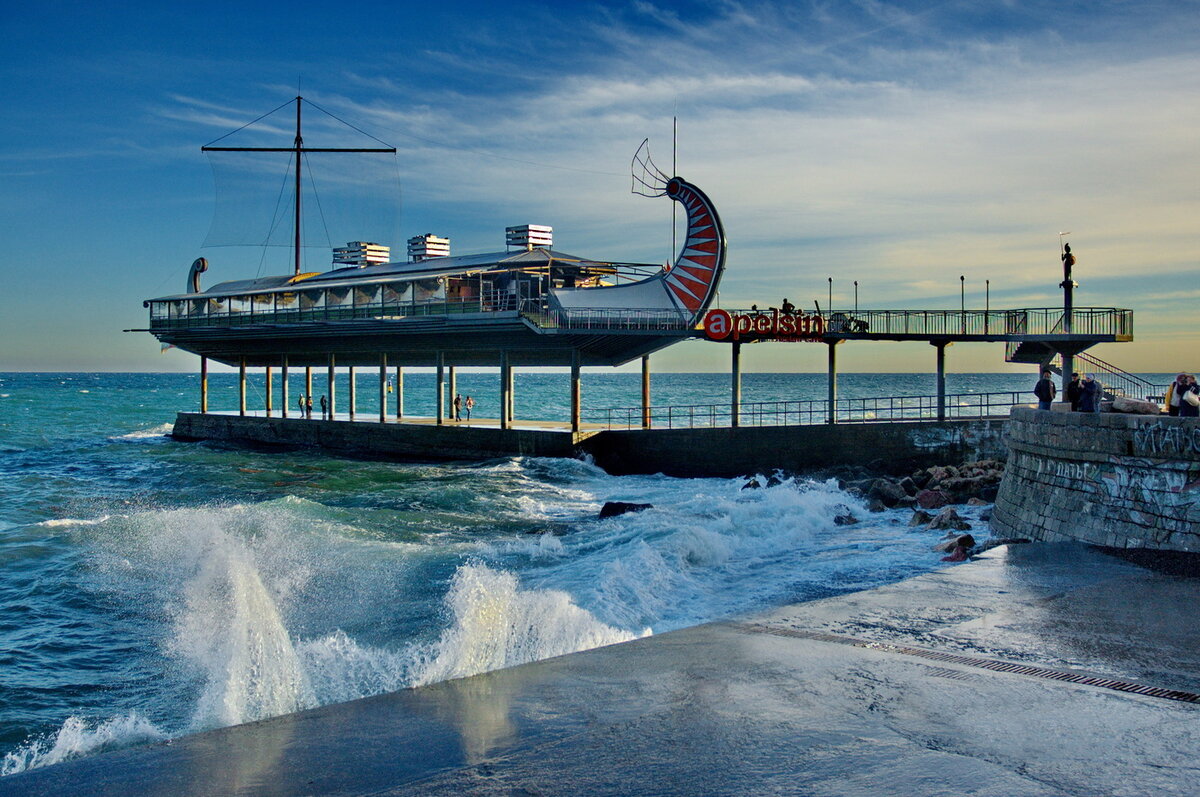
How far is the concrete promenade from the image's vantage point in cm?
649

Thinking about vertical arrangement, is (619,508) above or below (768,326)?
below

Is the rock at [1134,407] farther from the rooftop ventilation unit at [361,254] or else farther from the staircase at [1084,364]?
the rooftop ventilation unit at [361,254]

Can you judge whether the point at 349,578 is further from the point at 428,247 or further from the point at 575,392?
the point at 428,247

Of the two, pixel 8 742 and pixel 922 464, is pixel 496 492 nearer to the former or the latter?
pixel 922 464

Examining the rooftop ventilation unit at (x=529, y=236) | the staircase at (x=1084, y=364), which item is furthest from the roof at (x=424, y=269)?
the staircase at (x=1084, y=364)

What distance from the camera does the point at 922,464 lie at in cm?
3288

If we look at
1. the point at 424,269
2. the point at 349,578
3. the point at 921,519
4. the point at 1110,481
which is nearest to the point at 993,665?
the point at 1110,481

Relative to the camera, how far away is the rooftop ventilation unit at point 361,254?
186ft

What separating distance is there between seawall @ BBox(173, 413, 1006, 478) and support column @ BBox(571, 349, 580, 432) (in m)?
0.64

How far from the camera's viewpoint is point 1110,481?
644 inches

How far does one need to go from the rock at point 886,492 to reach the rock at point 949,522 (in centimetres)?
417

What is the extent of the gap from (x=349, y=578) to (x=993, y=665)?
11717 millimetres

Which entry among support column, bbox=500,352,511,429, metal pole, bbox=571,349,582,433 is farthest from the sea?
support column, bbox=500,352,511,429

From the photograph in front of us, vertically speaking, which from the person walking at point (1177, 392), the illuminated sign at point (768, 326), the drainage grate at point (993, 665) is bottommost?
the drainage grate at point (993, 665)
